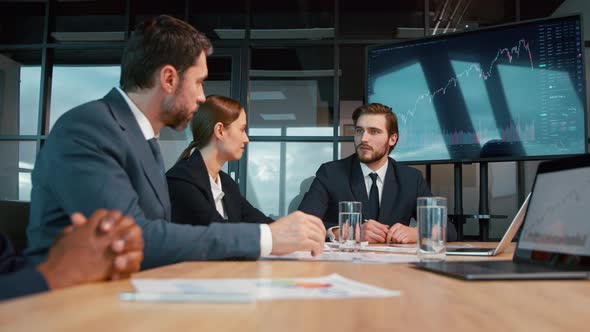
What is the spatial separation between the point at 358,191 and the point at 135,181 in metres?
1.62

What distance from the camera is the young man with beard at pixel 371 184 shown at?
2.76 m

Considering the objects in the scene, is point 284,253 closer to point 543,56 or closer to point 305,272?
point 305,272

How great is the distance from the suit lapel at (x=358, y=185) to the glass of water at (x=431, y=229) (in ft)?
4.39

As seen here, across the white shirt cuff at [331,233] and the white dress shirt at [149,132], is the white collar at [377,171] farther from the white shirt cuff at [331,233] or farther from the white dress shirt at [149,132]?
the white dress shirt at [149,132]

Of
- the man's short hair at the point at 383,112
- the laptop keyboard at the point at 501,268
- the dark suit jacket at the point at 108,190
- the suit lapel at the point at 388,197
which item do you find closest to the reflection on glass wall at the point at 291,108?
the man's short hair at the point at 383,112

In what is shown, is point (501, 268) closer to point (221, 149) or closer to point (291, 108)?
point (221, 149)

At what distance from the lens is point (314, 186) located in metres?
2.88

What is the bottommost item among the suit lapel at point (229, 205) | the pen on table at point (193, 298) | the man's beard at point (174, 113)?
the pen on table at point (193, 298)

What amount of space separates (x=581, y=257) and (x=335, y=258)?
551mm

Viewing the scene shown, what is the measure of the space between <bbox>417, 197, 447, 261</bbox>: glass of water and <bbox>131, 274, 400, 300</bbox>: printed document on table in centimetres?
61

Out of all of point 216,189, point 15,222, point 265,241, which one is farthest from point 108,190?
point 216,189

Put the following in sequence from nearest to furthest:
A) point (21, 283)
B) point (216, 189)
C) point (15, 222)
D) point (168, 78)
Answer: point (21, 283) → point (15, 222) → point (168, 78) → point (216, 189)

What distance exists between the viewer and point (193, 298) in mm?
633

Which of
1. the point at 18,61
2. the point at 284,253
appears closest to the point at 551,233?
the point at 284,253
